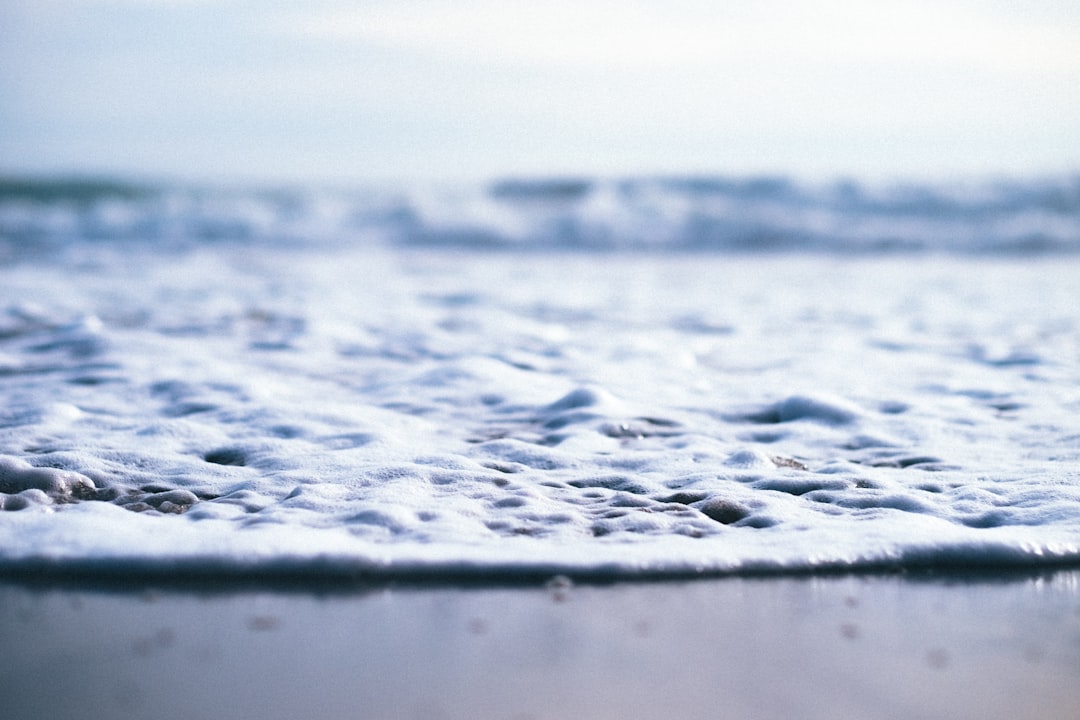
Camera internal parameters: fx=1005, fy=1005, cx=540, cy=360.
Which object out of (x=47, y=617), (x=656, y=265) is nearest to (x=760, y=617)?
(x=47, y=617)

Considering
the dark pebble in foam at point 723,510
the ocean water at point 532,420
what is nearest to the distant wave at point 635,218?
the ocean water at point 532,420

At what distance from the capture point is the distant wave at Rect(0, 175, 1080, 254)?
11.7m

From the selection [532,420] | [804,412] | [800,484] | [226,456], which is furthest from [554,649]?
[804,412]

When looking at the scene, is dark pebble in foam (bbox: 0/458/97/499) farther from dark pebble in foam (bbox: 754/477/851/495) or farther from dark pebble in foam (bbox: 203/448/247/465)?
dark pebble in foam (bbox: 754/477/851/495)

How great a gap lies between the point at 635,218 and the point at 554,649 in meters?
11.1

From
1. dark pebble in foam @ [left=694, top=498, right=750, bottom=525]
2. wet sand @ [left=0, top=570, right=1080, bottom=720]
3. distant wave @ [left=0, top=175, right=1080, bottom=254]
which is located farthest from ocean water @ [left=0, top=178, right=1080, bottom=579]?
distant wave @ [left=0, top=175, right=1080, bottom=254]

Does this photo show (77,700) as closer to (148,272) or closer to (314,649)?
(314,649)

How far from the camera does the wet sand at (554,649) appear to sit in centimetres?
164

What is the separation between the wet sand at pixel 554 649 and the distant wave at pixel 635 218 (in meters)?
9.53

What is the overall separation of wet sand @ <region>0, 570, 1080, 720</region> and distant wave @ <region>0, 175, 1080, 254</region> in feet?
31.3

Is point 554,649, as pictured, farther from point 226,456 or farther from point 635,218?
Result: point 635,218

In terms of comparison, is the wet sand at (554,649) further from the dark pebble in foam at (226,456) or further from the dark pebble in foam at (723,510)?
the dark pebble in foam at (226,456)

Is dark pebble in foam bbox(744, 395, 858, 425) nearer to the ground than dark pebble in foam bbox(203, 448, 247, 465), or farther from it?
farther from it

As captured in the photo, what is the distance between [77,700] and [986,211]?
13155 millimetres
